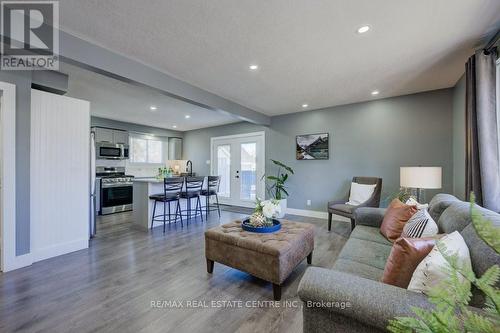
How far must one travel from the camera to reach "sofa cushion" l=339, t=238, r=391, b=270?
5.66ft

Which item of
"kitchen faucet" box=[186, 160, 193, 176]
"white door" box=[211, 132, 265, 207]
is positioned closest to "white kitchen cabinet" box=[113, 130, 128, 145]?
"kitchen faucet" box=[186, 160, 193, 176]

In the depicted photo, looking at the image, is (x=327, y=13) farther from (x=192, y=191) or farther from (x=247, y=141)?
(x=247, y=141)

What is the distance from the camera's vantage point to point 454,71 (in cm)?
301

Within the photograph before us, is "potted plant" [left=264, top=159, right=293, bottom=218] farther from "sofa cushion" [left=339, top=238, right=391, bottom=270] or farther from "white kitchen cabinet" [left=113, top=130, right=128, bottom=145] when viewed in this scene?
"white kitchen cabinet" [left=113, top=130, right=128, bottom=145]

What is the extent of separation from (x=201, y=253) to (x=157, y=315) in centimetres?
122

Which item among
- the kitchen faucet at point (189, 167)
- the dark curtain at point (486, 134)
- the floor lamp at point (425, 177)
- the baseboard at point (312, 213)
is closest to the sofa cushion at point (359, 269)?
the dark curtain at point (486, 134)

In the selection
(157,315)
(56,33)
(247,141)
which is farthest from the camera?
(247,141)

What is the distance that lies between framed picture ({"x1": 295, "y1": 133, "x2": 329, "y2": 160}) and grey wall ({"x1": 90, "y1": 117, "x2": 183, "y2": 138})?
15.6 ft

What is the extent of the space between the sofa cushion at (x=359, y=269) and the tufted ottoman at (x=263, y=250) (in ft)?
1.59

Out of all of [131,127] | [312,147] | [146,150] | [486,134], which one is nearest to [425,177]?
[486,134]

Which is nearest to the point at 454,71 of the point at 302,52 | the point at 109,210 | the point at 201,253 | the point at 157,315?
the point at 302,52

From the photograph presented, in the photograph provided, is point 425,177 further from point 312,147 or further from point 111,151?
point 111,151

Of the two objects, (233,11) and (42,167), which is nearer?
(233,11)

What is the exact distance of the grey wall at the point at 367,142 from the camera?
12.2 feet
